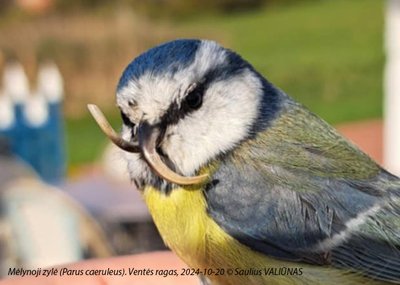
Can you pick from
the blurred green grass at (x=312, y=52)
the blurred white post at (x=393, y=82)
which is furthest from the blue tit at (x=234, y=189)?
the blurred green grass at (x=312, y=52)

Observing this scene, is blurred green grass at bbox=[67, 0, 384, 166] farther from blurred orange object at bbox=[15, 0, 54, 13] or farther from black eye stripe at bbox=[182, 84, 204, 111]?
black eye stripe at bbox=[182, 84, 204, 111]

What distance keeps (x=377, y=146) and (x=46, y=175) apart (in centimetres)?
248

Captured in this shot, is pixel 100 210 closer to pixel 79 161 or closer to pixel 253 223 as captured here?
pixel 253 223

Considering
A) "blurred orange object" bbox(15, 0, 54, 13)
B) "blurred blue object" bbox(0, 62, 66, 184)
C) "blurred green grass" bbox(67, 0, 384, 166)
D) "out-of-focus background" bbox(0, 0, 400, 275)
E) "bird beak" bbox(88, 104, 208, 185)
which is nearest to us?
"bird beak" bbox(88, 104, 208, 185)

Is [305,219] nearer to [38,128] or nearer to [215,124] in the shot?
[215,124]

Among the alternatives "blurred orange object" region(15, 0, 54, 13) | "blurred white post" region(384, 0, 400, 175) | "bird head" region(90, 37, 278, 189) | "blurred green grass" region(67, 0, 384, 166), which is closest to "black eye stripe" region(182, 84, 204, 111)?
"bird head" region(90, 37, 278, 189)

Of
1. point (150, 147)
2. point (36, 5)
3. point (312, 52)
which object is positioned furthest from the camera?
point (36, 5)

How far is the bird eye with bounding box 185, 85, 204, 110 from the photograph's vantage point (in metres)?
1.27

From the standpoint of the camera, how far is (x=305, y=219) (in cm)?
128

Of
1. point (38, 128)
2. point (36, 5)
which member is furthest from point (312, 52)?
point (38, 128)

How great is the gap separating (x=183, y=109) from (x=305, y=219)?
0.82 ft

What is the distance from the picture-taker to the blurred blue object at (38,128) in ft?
12.0

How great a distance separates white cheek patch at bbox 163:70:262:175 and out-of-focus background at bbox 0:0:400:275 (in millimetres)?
179

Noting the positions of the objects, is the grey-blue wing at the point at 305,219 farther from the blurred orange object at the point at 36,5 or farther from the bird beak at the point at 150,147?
the blurred orange object at the point at 36,5
